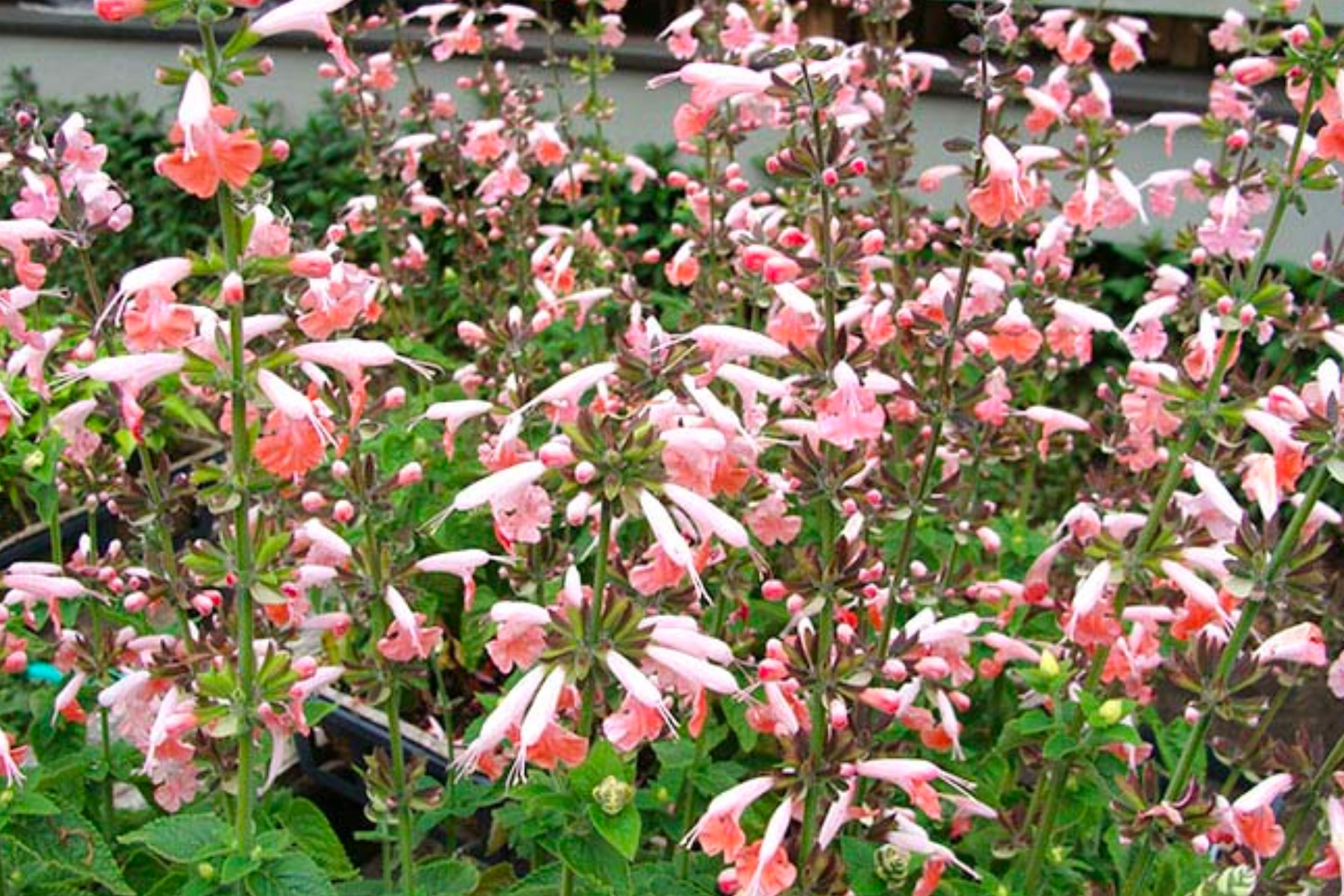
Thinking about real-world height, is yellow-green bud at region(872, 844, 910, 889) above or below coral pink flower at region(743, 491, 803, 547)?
below

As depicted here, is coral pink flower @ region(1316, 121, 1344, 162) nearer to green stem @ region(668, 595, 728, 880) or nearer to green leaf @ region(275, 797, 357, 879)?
green stem @ region(668, 595, 728, 880)

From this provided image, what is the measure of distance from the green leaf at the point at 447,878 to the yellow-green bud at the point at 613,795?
616 mm

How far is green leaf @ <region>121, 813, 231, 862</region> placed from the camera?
7.72 ft

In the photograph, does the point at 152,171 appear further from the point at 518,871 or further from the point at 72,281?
the point at 518,871

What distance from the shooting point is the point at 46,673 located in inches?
141

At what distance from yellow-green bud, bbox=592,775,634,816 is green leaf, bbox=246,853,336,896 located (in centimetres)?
47

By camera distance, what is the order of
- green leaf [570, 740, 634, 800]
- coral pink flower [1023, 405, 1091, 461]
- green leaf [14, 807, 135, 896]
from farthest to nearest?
coral pink flower [1023, 405, 1091, 461] < green leaf [14, 807, 135, 896] < green leaf [570, 740, 634, 800]

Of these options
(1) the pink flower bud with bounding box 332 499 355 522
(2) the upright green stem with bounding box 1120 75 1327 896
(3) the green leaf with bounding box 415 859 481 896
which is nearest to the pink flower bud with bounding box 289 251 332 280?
(1) the pink flower bud with bounding box 332 499 355 522

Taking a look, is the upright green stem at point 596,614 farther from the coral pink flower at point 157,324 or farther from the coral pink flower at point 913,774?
the coral pink flower at point 157,324

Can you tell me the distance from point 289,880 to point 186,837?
228 millimetres

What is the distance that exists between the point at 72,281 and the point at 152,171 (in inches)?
33.2

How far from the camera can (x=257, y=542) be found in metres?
2.28

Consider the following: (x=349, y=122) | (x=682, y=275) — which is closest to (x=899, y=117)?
(x=682, y=275)

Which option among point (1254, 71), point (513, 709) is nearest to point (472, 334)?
point (513, 709)
